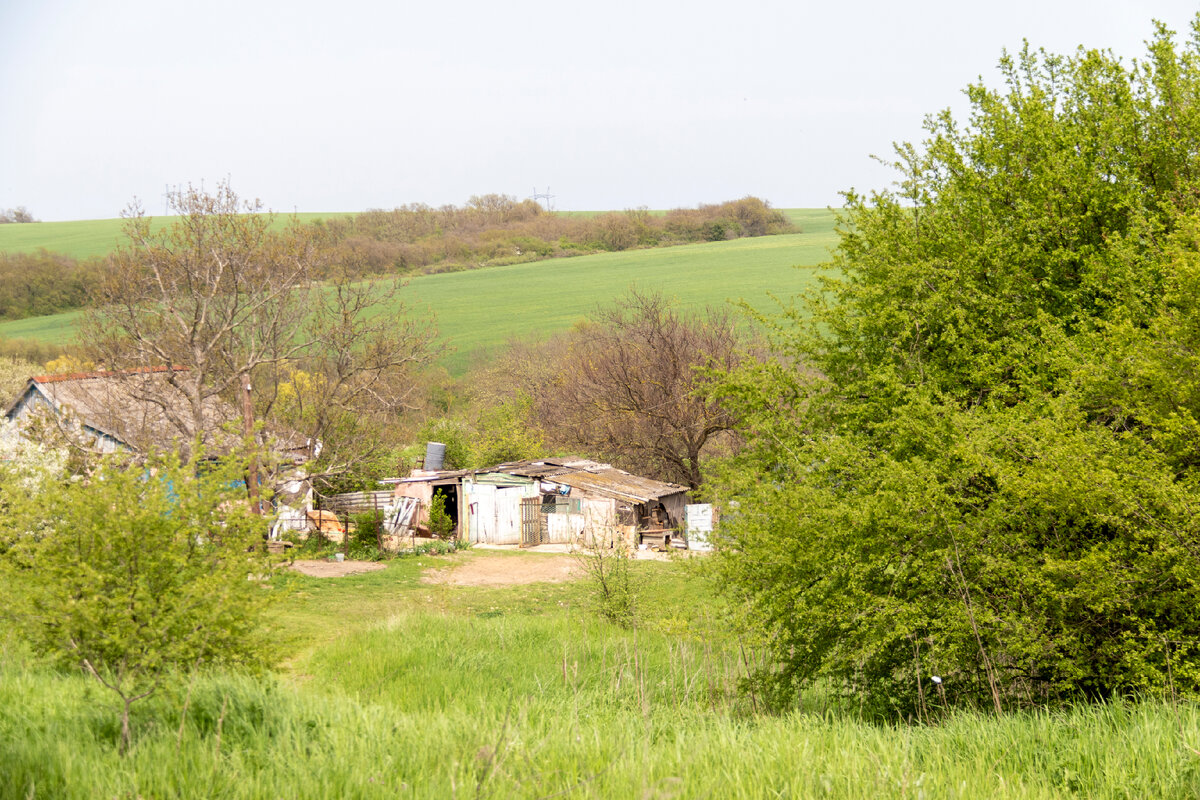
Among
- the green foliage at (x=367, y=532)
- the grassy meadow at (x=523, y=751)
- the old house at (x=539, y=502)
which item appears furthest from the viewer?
the old house at (x=539, y=502)

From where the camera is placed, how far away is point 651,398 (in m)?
33.5

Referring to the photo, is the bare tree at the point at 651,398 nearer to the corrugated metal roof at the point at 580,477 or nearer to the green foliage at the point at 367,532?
the corrugated metal roof at the point at 580,477

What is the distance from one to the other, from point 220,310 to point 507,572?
1048 centimetres

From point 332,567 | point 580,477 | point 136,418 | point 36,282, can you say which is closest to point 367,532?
point 332,567

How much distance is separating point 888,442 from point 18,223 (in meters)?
132

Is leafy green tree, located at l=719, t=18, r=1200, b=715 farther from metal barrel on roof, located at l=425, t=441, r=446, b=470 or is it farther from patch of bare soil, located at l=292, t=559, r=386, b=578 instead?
metal barrel on roof, located at l=425, t=441, r=446, b=470

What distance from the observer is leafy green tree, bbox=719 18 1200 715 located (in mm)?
8148

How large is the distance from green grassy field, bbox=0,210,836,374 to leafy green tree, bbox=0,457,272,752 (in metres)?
52.3

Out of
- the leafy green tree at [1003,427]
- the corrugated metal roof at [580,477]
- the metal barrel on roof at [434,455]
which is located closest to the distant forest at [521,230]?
the metal barrel on roof at [434,455]

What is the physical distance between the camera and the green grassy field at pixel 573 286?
6781cm

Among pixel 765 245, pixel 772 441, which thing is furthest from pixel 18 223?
pixel 772 441

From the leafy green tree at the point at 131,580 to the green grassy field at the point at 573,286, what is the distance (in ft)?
172

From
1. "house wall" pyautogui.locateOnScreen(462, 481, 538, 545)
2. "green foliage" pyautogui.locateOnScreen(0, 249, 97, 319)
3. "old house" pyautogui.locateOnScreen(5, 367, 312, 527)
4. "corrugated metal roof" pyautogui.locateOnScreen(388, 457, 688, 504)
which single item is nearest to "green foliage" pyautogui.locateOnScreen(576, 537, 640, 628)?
"old house" pyautogui.locateOnScreen(5, 367, 312, 527)

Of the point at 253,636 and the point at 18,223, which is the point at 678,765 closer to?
the point at 253,636
